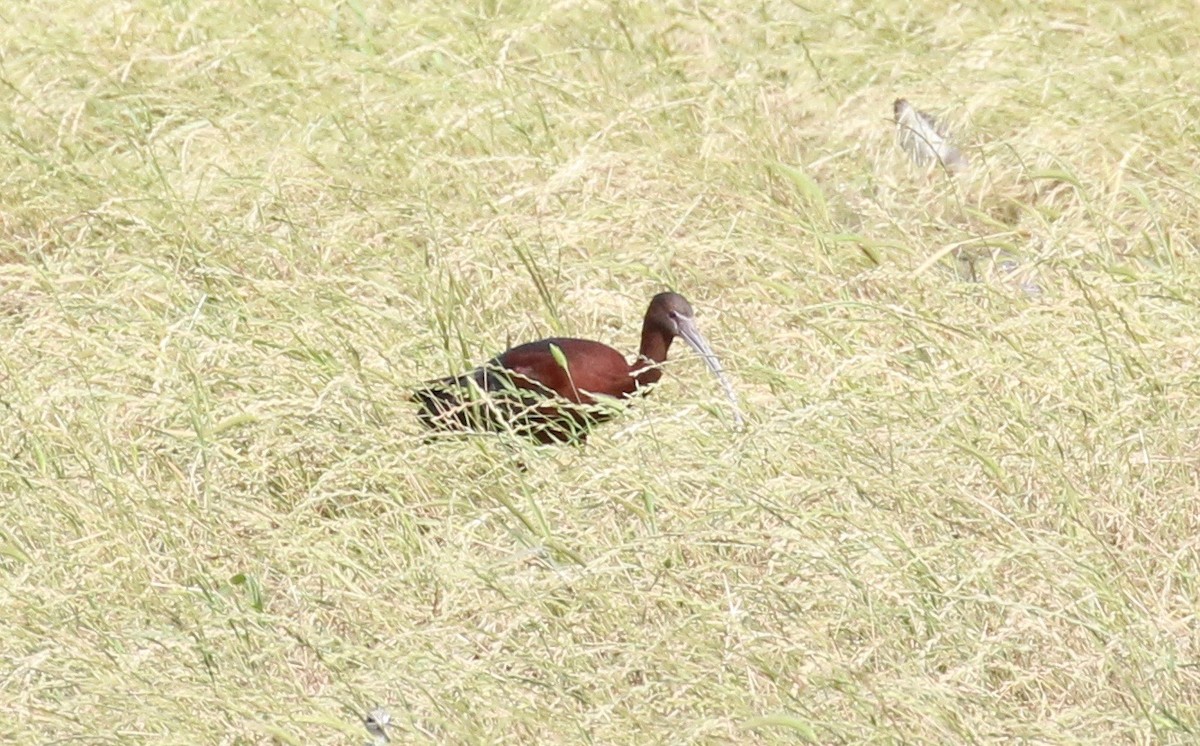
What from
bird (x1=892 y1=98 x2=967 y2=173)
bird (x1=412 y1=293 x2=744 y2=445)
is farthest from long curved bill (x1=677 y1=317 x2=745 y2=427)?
bird (x1=892 y1=98 x2=967 y2=173)

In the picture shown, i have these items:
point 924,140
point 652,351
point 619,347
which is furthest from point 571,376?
point 924,140

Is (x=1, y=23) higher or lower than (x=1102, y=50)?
higher

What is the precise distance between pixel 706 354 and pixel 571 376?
317mm

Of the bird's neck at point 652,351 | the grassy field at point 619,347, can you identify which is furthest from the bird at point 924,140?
the bird's neck at point 652,351

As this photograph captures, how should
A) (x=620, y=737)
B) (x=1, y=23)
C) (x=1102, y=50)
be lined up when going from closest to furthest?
(x=620, y=737), (x=1102, y=50), (x=1, y=23)

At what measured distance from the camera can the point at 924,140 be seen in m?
5.24

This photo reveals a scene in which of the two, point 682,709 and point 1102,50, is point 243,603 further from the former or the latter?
point 1102,50

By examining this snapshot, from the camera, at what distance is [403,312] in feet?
15.1

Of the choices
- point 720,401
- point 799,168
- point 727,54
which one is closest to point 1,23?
point 727,54

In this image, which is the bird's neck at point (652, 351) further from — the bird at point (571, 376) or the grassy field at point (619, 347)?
the grassy field at point (619, 347)

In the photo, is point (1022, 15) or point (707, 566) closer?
point (707, 566)

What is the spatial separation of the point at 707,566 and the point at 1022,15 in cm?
327

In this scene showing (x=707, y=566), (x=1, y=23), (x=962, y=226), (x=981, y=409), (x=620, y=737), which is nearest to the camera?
(x=620, y=737)

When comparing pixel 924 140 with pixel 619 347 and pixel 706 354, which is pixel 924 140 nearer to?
pixel 619 347
